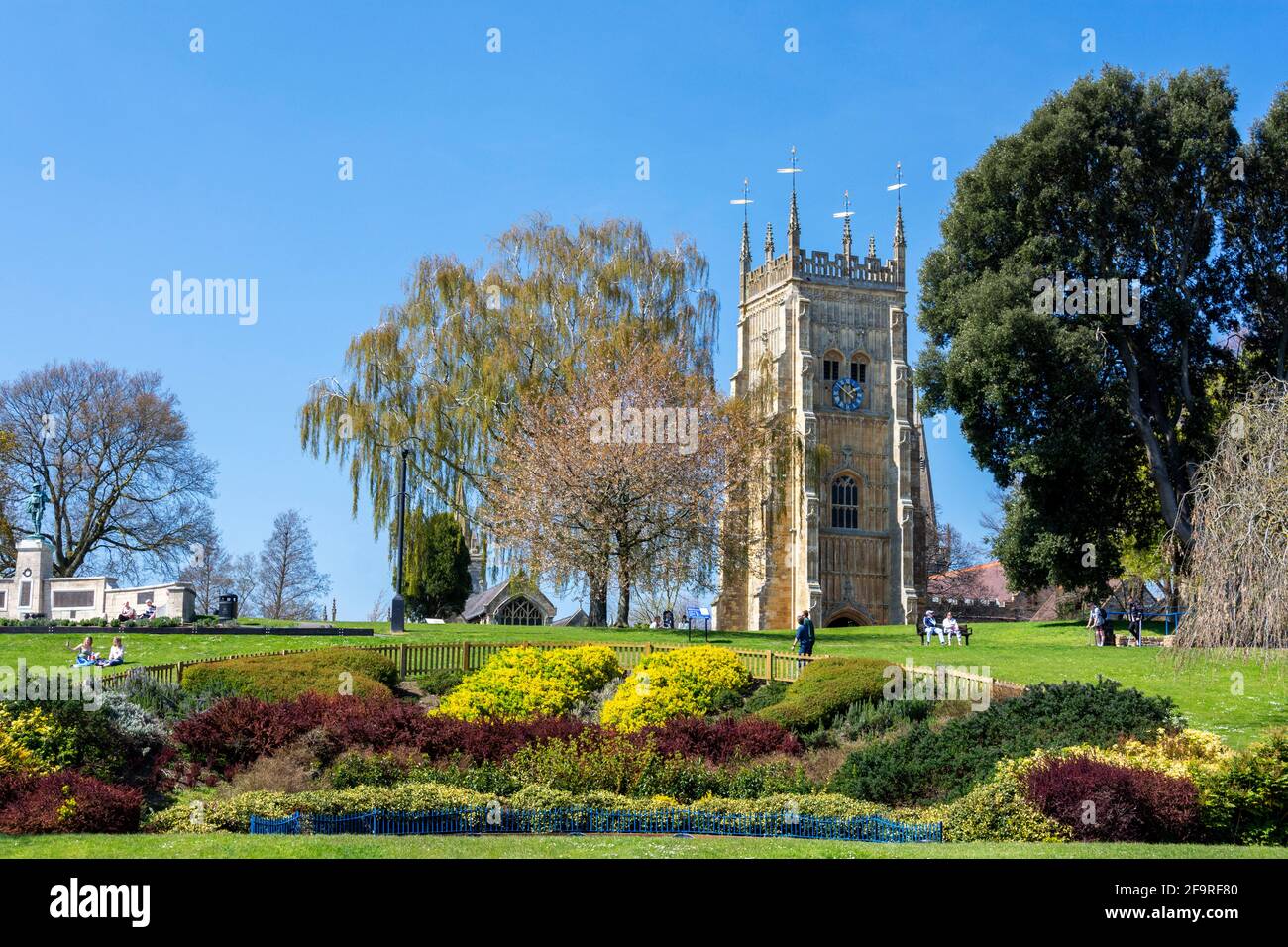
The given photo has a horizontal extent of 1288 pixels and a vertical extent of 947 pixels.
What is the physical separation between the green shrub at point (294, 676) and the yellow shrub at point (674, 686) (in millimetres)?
4762

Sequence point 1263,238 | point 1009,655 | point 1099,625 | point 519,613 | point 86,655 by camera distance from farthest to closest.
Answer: point 519,613, point 1263,238, point 1099,625, point 1009,655, point 86,655

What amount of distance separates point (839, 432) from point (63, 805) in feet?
191

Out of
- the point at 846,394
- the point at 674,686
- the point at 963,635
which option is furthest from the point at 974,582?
the point at 674,686

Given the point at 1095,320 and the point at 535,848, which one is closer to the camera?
the point at 535,848

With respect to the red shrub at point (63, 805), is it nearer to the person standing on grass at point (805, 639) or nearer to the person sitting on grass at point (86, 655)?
the person sitting on grass at point (86, 655)

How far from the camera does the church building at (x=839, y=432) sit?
68.3 metres

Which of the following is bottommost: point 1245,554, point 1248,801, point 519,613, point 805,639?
point 1248,801

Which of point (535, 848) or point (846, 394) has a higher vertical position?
point (846, 394)

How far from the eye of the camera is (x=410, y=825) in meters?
16.4

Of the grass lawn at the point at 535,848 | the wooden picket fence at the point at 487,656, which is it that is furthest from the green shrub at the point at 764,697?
the grass lawn at the point at 535,848

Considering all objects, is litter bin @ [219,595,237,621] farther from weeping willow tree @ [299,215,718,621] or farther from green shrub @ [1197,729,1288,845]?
green shrub @ [1197,729,1288,845]

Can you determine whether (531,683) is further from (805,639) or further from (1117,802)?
(1117,802)

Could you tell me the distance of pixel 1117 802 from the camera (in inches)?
628

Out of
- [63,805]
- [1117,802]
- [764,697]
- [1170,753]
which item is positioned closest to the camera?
[63,805]
